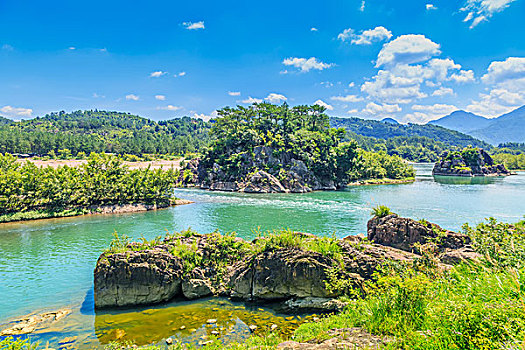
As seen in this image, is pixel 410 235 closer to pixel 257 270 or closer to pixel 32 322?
pixel 257 270

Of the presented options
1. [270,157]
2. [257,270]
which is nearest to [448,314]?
[257,270]

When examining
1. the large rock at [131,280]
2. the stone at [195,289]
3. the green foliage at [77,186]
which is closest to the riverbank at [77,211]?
the green foliage at [77,186]

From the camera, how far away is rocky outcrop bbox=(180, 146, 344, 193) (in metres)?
64.1

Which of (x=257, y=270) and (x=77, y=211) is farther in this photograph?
(x=77, y=211)

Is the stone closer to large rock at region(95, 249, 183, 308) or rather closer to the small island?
large rock at region(95, 249, 183, 308)

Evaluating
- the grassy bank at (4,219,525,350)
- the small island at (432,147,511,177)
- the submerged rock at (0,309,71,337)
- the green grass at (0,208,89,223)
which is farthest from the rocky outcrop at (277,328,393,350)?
the small island at (432,147,511,177)

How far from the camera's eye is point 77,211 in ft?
120

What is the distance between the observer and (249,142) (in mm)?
71250

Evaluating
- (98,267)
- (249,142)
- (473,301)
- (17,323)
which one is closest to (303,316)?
(473,301)

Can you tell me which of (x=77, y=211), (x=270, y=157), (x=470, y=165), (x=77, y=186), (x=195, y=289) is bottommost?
(x=195, y=289)

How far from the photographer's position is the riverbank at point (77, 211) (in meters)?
33.1

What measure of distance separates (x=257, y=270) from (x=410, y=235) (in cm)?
902

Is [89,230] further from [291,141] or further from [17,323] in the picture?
[291,141]

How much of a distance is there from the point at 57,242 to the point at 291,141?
183 feet
